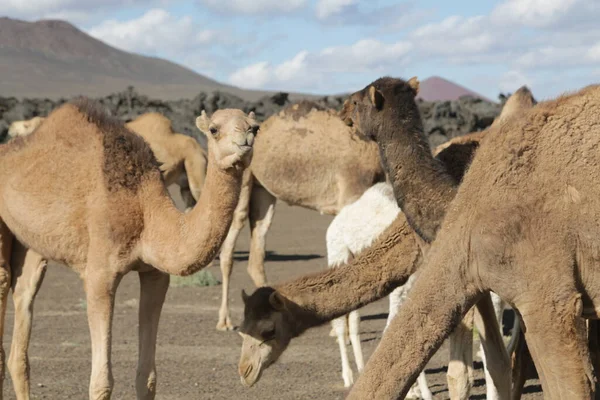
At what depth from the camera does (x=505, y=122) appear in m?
5.98

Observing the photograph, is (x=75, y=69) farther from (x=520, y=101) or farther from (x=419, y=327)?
(x=419, y=327)

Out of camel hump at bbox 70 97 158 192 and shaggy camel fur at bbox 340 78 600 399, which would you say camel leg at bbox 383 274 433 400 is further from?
shaggy camel fur at bbox 340 78 600 399

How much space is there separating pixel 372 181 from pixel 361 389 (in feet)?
22.2

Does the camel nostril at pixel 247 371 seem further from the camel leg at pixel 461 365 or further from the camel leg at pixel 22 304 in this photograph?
the camel leg at pixel 22 304

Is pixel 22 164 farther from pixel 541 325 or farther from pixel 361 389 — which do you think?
pixel 541 325

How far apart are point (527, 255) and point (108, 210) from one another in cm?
309

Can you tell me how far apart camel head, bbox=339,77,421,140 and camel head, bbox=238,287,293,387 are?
1456 millimetres

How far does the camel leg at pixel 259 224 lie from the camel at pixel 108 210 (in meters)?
4.96

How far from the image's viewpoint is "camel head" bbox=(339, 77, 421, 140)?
7285 millimetres

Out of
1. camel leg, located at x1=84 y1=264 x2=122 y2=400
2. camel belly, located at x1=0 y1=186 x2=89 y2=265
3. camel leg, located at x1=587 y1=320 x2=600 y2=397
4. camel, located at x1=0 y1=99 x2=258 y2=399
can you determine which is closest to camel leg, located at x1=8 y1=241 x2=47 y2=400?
camel, located at x1=0 y1=99 x2=258 y2=399

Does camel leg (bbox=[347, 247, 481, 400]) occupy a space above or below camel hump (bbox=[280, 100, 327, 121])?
below

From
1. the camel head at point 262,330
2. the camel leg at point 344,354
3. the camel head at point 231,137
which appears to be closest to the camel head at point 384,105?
the camel head at point 231,137

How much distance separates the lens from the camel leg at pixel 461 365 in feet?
24.2

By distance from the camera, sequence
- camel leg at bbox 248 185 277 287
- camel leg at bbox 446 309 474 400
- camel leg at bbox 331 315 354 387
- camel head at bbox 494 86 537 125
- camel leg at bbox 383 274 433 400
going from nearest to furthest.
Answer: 1. camel leg at bbox 446 309 474 400
2. camel leg at bbox 383 274 433 400
3. camel head at bbox 494 86 537 125
4. camel leg at bbox 331 315 354 387
5. camel leg at bbox 248 185 277 287
